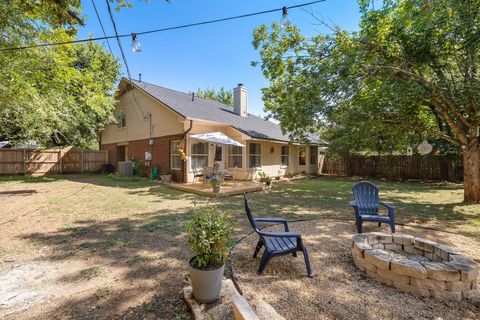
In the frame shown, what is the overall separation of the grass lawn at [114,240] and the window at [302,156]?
844 cm

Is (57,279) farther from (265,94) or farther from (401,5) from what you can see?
(265,94)

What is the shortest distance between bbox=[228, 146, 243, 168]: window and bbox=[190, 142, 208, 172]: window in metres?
1.45

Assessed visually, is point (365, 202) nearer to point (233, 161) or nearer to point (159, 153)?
point (233, 161)

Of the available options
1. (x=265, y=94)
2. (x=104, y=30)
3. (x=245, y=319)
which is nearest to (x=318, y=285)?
(x=245, y=319)

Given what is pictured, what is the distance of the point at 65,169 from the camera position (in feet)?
53.4

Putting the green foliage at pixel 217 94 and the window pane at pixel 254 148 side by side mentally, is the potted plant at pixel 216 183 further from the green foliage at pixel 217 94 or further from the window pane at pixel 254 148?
the green foliage at pixel 217 94

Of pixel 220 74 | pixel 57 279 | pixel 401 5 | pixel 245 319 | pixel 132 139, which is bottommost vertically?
pixel 57 279

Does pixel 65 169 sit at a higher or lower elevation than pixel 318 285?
higher

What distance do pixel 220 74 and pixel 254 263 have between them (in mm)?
18385

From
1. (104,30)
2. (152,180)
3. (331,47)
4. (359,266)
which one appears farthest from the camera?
(152,180)

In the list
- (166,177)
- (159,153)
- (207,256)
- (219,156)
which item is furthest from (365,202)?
(159,153)

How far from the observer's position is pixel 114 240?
4305mm

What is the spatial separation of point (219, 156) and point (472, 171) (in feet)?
33.5

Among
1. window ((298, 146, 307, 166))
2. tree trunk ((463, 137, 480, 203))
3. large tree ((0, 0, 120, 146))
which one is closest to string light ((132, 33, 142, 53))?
large tree ((0, 0, 120, 146))
